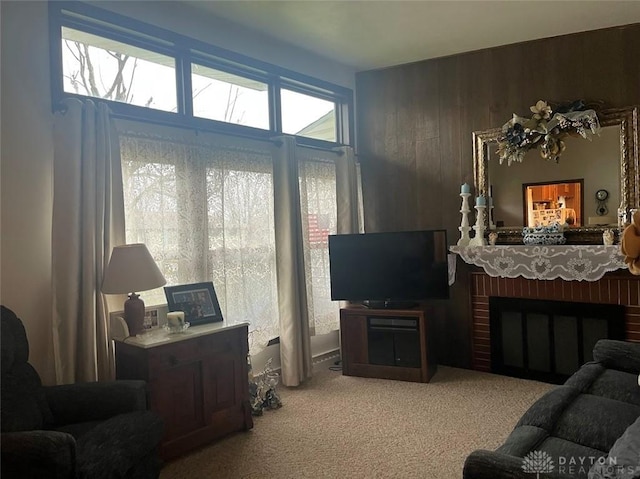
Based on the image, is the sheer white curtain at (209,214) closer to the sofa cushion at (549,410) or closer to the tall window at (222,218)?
the tall window at (222,218)

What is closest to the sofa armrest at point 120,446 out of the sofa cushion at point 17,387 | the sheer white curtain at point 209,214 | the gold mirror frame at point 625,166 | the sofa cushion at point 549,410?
the sofa cushion at point 17,387

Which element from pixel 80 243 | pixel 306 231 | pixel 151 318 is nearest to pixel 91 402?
pixel 151 318

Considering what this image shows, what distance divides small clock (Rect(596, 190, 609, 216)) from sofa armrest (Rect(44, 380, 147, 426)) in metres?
3.58

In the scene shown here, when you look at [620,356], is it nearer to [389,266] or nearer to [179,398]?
[389,266]

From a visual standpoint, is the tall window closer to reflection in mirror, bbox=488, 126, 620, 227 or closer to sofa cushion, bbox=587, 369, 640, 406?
reflection in mirror, bbox=488, 126, 620, 227

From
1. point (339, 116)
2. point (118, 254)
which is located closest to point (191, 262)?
point (118, 254)

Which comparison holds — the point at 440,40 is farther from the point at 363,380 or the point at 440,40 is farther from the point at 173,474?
the point at 173,474

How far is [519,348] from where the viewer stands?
13.7 ft

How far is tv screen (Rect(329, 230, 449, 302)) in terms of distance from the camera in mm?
4156

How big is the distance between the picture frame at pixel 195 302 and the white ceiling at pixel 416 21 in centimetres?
201

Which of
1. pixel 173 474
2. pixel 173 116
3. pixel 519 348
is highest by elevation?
pixel 173 116

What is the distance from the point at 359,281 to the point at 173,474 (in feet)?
7.25

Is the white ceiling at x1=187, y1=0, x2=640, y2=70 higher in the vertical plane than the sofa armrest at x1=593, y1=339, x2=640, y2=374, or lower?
higher

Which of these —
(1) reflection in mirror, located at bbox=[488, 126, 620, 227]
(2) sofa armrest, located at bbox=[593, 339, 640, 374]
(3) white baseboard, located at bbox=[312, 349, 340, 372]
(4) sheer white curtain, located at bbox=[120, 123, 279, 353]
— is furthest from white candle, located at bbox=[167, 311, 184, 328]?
(1) reflection in mirror, located at bbox=[488, 126, 620, 227]
